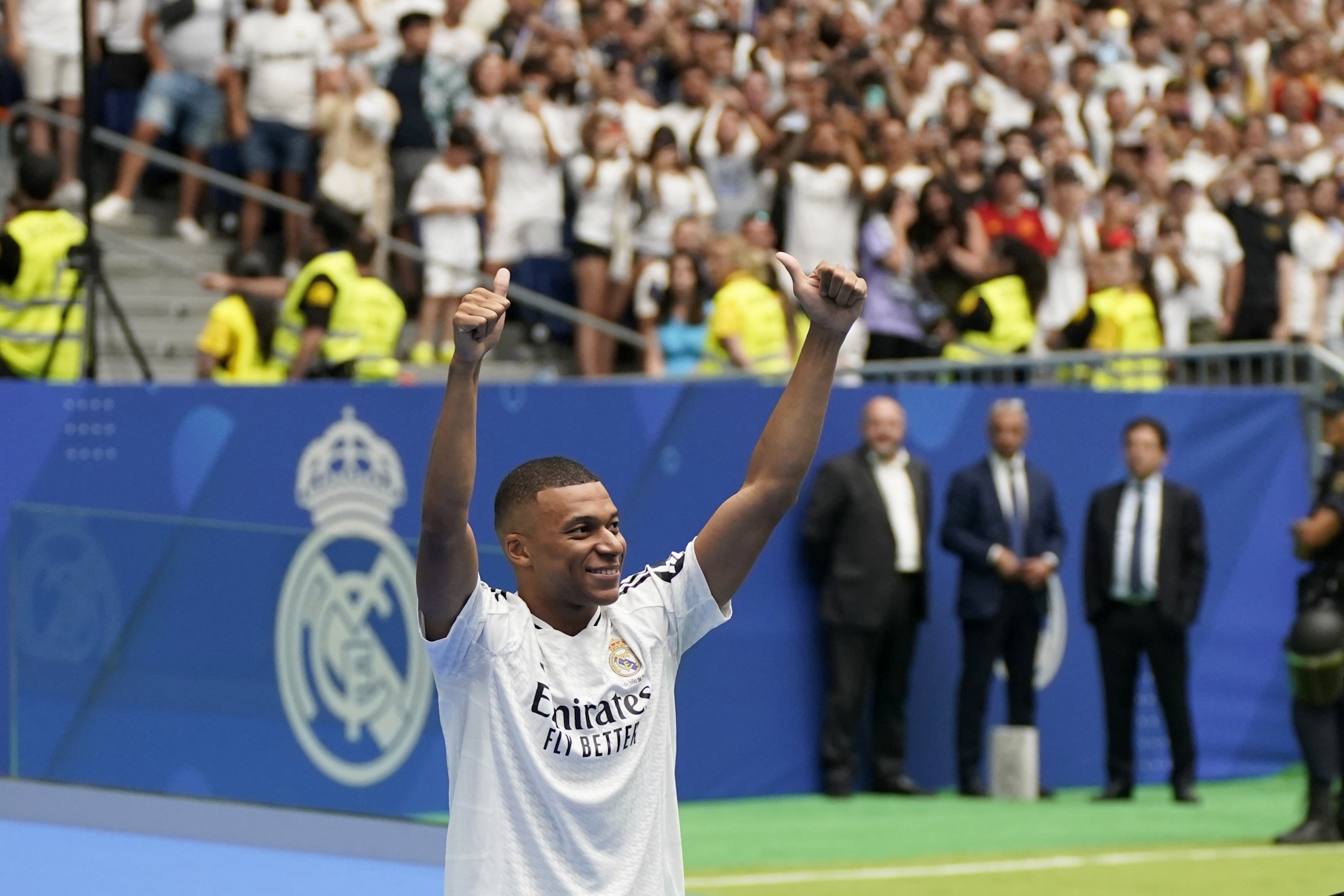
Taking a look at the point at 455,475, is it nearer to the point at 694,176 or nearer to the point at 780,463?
the point at 780,463

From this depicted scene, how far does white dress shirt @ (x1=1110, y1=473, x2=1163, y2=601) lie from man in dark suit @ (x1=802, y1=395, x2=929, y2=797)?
42.9 inches

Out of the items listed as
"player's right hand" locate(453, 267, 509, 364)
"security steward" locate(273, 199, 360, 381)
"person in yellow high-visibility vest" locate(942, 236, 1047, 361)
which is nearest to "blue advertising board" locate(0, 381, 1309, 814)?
"security steward" locate(273, 199, 360, 381)

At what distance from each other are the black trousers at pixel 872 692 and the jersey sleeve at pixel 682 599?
739 cm

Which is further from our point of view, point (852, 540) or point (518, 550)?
point (852, 540)

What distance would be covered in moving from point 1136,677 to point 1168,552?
73 centimetres

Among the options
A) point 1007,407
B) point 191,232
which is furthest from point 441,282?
point 1007,407

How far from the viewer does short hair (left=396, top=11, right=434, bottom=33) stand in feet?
48.2

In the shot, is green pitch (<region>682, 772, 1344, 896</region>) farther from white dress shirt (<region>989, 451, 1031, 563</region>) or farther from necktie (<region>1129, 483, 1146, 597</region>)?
white dress shirt (<region>989, 451, 1031, 563</region>)

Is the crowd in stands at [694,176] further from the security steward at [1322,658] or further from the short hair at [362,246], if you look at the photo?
the security steward at [1322,658]

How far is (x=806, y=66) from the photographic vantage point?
17.0 meters

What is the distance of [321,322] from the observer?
11797mm

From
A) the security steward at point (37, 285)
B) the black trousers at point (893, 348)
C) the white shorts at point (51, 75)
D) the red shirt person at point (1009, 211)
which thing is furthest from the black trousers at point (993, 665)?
the white shorts at point (51, 75)

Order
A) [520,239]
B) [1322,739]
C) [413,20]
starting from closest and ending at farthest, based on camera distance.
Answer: [1322,739], [520,239], [413,20]

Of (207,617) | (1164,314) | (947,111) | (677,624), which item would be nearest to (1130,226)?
(1164,314)
